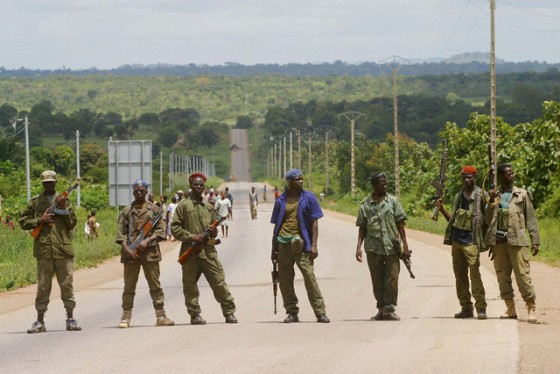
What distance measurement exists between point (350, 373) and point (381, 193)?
5.15m

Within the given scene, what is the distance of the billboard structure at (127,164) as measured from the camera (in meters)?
42.9

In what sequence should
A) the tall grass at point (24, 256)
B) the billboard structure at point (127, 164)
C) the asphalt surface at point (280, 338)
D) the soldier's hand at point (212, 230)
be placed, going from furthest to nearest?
1. the billboard structure at point (127, 164)
2. the tall grass at point (24, 256)
3. the soldier's hand at point (212, 230)
4. the asphalt surface at point (280, 338)

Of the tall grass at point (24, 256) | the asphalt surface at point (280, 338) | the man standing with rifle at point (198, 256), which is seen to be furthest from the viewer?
the tall grass at point (24, 256)

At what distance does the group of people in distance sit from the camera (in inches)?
617

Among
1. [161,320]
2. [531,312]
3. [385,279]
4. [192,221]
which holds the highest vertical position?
[192,221]

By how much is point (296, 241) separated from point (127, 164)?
2781 centimetres

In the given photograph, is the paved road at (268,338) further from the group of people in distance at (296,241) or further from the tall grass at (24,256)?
the tall grass at (24,256)

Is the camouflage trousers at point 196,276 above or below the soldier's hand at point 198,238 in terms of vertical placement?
below

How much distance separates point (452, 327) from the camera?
1523cm

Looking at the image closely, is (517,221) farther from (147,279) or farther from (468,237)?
(147,279)

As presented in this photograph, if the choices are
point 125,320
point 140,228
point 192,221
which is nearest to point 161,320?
point 125,320

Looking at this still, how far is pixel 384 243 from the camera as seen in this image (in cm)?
1617

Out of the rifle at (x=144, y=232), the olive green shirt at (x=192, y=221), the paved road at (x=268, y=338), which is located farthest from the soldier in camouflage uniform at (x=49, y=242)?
the olive green shirt at (x=192, y=221)

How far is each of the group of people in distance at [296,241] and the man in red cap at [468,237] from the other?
13 millimetres
